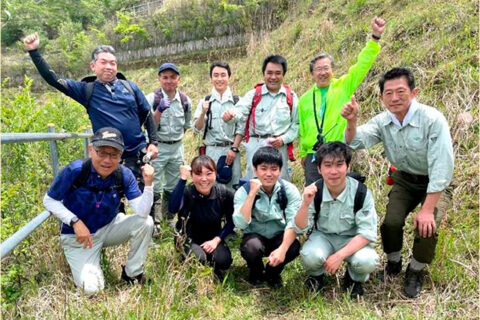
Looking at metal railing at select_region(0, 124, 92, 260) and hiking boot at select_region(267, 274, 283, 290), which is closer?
metal railing at select_region(0, 124, 92, 260)

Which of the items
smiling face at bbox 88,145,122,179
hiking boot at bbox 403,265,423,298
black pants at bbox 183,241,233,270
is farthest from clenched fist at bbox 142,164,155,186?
hiking boot at bbox 403,265,423,298

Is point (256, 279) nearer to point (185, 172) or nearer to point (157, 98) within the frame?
point (185, 172)

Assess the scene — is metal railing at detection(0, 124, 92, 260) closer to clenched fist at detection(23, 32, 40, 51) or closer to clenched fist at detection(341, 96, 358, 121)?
clenched fist at detection(23, 32, 40, 51)

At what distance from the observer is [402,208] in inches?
120

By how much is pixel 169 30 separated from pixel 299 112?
13190 millimetres

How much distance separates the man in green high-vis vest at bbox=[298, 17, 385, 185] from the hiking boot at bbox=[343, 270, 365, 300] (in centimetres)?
101

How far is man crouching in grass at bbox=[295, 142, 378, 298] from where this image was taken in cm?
282

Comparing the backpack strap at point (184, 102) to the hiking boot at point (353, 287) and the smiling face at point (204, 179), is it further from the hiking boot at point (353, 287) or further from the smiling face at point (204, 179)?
the hiking boot at point (353, 287)

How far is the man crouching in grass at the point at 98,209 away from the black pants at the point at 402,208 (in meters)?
2.03

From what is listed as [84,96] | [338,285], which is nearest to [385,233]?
[338,285]

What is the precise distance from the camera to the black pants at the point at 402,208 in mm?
2895

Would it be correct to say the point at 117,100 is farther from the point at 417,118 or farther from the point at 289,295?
the point at 417,118

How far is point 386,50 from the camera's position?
574 cm

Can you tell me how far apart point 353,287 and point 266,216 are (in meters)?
0.92
